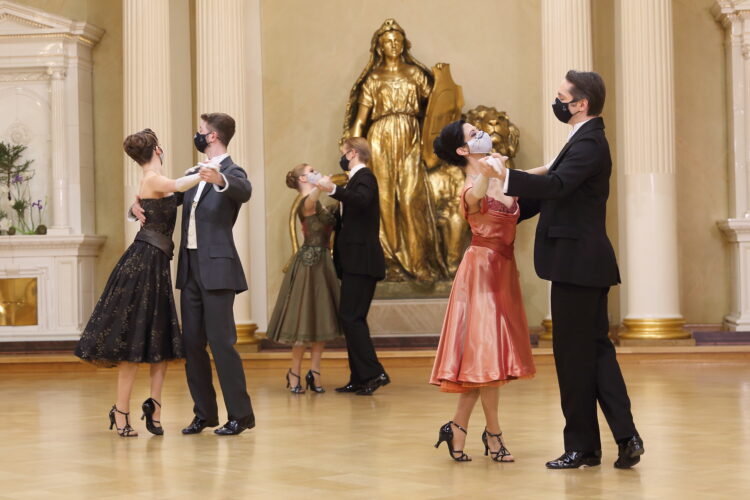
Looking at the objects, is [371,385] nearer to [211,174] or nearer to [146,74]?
[211,174]

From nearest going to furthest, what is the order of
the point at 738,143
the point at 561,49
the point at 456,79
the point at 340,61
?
the point at 561,49 < the point at 738,143 < the point at 456,79 < the point at 340,61

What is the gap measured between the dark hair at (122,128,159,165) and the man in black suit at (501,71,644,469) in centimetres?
234

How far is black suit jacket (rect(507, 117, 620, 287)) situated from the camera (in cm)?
466

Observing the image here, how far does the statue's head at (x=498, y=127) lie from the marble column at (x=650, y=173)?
46.3 inches

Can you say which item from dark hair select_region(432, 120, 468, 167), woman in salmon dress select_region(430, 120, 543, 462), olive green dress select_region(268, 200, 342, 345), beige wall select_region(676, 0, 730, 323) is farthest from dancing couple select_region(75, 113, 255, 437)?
beige wall select_region(676, 0, 730, 323)

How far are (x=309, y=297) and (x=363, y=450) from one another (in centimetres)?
288

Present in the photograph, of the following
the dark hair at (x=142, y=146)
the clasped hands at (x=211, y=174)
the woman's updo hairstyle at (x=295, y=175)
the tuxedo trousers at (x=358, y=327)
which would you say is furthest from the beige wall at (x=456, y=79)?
the clasped hands at (x=211, y=174)

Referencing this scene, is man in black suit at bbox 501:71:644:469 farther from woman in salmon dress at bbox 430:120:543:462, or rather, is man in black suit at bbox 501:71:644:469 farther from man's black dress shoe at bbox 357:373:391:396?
man's black dress shoe at bbox 357:373:391:396

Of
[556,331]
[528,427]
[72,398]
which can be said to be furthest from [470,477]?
[72,398]

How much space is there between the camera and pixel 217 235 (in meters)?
5.89

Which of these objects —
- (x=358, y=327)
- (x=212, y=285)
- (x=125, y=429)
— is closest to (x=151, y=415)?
(x=125, y=429)

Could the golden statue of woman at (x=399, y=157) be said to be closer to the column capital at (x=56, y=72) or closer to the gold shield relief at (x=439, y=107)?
the gold shield relief at (x=439, y=107)

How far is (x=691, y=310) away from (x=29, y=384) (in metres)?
6.54

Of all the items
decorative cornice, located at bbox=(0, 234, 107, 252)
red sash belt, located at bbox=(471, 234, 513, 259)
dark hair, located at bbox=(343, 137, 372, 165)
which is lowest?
red sash belt, located at bbox=(471, 234, 513, 259)
